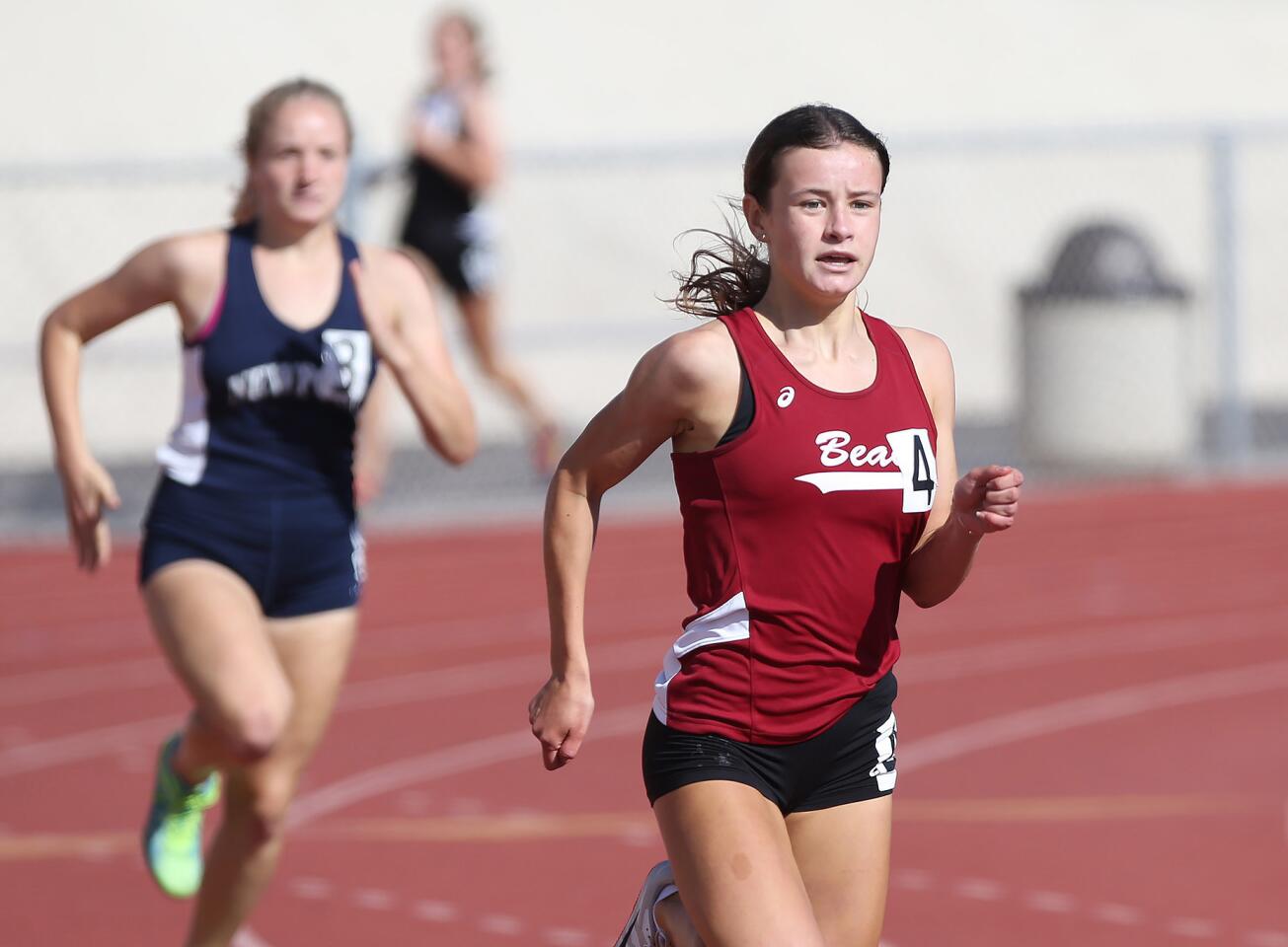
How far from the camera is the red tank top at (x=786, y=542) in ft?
12.7

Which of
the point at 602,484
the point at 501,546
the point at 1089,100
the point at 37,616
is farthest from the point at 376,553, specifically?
the point at 1089,100

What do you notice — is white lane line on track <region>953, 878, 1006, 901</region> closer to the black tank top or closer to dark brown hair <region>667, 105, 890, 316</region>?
dark brown hair <region>667, 105, 890, 316</region>

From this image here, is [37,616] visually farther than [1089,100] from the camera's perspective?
No

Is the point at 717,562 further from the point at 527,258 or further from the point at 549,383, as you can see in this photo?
the point at 527,258

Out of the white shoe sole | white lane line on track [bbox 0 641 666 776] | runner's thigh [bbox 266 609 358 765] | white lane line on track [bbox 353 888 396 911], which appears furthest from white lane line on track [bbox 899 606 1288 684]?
the white shoe sole

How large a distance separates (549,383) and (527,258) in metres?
2.72

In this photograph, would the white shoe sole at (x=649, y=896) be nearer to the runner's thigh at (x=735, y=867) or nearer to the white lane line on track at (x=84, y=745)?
the runner's thigh at (x=735, y=867)

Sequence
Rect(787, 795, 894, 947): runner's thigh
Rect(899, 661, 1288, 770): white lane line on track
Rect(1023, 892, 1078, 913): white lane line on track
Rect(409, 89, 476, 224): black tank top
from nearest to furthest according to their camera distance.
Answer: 1. Rect(787, 795, 894, 947): runner's thigh
2. Rect(1023, 892, 1078, 913): white lane line on track
3. Rect(899, 661, 1288, 770): white lane line on track
4. Rect(409, 89, 476, 224): black tank top

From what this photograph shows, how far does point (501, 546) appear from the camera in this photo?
44.2ft

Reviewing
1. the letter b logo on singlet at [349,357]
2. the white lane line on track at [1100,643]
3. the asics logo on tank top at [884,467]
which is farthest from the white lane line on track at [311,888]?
the white lane line on track at [1100,643]

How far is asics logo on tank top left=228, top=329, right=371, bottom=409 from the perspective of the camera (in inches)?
208

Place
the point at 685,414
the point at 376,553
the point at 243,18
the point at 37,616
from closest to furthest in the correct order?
1. the point at 685,414
2. the point at 37,616
3. the point at 376,553
4. the point at 243,18

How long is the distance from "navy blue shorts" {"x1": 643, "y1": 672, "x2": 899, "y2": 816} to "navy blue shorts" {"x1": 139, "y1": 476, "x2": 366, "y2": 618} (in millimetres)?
1577

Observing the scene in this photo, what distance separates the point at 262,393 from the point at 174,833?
129 cm
